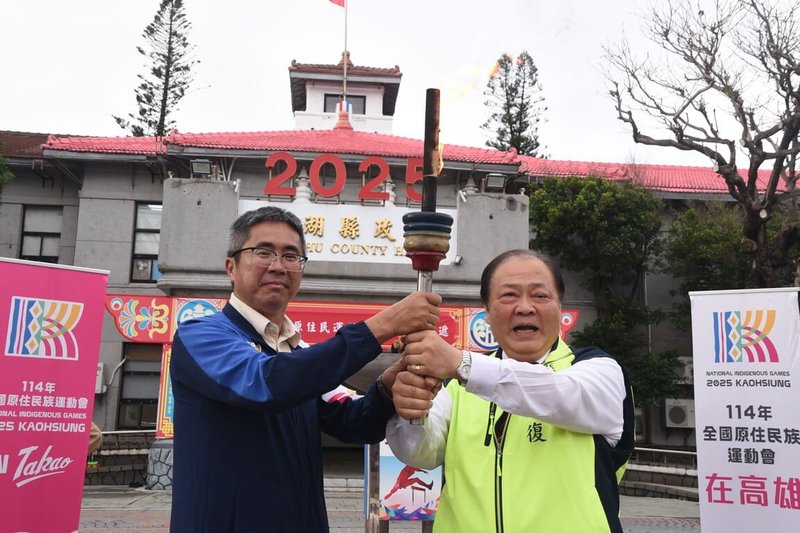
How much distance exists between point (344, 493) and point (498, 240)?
18.0 feet

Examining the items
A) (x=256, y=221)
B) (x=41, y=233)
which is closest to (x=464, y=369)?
(x=256, y=221)

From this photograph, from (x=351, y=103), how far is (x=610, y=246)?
915 cm

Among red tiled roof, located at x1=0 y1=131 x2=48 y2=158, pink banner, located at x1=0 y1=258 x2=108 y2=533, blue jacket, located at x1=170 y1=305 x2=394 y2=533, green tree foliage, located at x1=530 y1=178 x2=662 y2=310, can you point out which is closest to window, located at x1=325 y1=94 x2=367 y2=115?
green tree foliage, located at x1=530 y1=178 x2=662 y2=310

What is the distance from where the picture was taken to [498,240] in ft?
42.9

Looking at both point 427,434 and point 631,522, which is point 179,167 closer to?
point 631,522

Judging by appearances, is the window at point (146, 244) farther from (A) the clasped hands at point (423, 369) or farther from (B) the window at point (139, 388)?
(A) the clasped hands at point (423, 369)

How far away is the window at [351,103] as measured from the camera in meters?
20.4

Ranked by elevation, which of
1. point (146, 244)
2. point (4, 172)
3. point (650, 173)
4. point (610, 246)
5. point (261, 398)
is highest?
point (650, 173)

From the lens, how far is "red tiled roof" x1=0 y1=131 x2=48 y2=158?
1642 centimetres

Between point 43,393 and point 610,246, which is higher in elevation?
point 610,246

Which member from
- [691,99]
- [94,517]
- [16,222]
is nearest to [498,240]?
[691,99]

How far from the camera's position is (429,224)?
7.31 ft

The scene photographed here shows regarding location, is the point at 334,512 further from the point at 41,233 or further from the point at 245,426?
the point at 41,233

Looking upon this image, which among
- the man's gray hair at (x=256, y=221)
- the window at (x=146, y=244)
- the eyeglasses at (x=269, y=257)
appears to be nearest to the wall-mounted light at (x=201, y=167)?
the window at (x=146, y=244)
